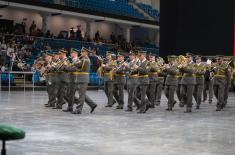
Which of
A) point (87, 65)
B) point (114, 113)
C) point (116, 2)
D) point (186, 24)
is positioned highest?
point (116, 2)

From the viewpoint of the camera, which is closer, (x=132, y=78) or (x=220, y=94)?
(x=132, y=78)

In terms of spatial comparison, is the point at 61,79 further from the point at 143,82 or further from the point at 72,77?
the point at 143,82

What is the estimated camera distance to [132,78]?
1442cm

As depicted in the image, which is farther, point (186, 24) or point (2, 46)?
point (186, 24)

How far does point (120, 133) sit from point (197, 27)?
65.5 ft

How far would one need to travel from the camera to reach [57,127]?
10445mm

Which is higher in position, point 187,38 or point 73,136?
point 187,38

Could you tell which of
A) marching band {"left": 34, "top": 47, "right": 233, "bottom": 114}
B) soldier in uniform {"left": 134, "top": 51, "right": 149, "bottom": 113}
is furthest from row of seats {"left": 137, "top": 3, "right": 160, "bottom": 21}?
soldier in uniform {"left": 134, "top": 51, "right": 149, "bottom": 113}

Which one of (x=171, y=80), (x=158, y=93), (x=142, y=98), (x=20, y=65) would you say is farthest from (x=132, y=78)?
(x=20, y=65)

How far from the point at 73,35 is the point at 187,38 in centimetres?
904

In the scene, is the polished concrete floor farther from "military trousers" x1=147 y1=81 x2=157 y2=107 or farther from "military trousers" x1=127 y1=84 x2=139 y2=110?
"military trousers" x1=147 y1=81 x2=157 y2=107

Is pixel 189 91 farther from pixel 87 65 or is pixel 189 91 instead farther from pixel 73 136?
pixel 73 136

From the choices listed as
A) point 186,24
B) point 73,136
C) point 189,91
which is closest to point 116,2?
point 186,24

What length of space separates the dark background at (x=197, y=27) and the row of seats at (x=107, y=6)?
28.3 feet
